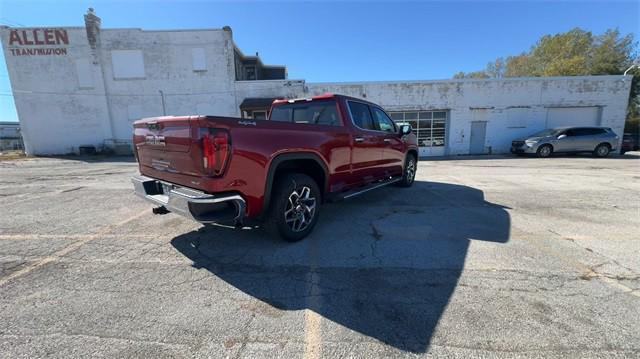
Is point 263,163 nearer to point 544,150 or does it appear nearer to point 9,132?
point 544,150

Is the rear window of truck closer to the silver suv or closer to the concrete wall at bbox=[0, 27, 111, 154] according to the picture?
the silver suv

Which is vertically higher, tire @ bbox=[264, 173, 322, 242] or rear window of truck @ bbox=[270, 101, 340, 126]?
rear window of truck @ bbox=[270, 101, 340, 126]

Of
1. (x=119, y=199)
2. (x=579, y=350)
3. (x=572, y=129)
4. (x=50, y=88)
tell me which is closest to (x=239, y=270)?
(x=579, y=350)

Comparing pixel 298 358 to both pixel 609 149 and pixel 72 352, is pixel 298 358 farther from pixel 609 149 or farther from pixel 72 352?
pixel 609 149

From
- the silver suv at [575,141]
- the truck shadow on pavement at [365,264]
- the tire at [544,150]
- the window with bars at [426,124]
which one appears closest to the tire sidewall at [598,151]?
the silver suv at [575,141]

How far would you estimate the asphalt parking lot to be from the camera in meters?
Result: 1.98

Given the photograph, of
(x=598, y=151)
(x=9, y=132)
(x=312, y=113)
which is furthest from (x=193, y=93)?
(x=9, y=132)

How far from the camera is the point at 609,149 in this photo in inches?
613

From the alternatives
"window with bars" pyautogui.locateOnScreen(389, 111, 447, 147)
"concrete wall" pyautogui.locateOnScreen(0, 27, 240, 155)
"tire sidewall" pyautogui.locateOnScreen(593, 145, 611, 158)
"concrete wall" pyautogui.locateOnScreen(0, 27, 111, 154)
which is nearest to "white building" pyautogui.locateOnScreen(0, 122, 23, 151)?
"concrete wall" pyautogui.locateOnScreen(0, 27, 111, 154)

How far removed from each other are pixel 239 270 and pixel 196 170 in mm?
1176

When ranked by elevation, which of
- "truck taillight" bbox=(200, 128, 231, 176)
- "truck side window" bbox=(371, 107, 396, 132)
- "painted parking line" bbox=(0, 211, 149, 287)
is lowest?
"painted parking line" bbox=(0, 211, 149, 287)

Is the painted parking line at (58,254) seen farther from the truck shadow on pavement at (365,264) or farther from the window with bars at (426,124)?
the window with bars at (426,124)

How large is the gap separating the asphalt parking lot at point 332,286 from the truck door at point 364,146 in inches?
32.4

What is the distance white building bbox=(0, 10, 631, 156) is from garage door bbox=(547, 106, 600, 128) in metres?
0.07
